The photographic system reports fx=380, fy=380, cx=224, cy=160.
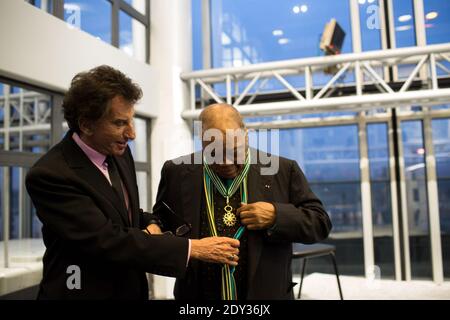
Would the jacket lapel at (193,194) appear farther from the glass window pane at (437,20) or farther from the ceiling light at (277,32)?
the glass window pane at (437,20)

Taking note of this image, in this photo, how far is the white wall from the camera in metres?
2.49

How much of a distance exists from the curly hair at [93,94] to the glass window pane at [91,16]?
245cm

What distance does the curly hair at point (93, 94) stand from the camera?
989mm

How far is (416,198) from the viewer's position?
4480 millimetres

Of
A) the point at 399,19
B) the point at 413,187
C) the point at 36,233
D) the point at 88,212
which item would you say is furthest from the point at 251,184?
the point at 399,19

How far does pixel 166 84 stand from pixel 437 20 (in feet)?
10.8

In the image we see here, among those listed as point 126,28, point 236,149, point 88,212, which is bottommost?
point 88,212

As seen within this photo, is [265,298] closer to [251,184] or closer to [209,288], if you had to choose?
[209,288]

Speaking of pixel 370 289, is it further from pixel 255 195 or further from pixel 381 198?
pixel 255 195

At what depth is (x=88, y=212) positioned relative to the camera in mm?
930

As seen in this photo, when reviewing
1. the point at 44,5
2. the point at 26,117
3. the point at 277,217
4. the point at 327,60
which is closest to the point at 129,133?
the point at 277,217

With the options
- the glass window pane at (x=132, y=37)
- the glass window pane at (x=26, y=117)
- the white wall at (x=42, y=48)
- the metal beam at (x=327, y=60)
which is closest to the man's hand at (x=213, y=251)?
the white wall at (x=42, y=48)
